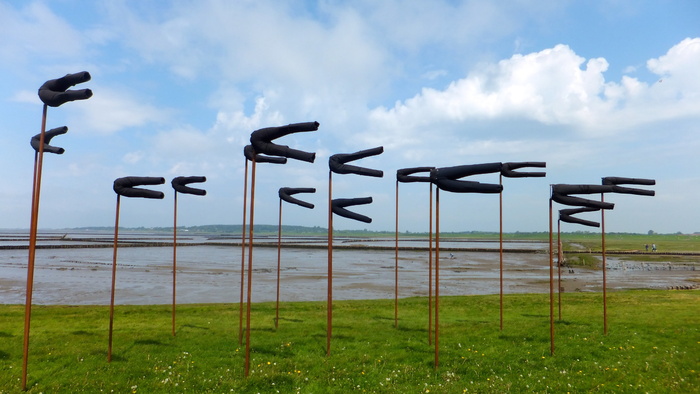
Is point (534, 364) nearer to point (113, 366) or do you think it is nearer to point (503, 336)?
point (503, 336)

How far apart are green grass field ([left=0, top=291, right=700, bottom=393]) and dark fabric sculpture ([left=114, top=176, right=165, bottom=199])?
3.95m

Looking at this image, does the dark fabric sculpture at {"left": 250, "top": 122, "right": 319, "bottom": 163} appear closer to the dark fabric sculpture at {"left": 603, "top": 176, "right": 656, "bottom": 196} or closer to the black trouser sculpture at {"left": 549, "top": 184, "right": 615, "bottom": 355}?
the black trouser sculpture at {"left": 549, "top": 184, "right": 615, "bottom": 355}

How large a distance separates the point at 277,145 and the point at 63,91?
4239 millimetres

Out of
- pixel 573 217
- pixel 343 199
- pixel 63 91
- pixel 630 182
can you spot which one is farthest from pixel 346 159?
pixel 630 182

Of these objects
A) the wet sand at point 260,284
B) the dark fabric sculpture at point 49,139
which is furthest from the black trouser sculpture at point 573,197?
the wet sand at point 260,284

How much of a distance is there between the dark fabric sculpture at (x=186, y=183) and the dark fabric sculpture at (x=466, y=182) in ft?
22.4

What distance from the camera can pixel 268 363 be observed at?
382 inches

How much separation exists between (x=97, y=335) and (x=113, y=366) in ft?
11.2

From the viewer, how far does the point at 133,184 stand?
10.2 meters

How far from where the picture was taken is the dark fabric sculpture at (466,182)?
31.8 feet

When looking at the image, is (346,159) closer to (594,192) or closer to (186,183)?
(186,183)

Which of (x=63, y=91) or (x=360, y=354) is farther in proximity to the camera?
(x=360, y=354)

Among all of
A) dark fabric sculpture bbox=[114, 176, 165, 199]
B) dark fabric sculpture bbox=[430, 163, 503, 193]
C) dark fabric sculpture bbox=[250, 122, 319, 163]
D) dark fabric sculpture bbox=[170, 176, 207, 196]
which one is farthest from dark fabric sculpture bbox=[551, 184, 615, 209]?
dark fabric sculpture bbox=[114, 176, 165, 199]

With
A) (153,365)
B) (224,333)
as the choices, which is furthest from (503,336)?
(153,365)
